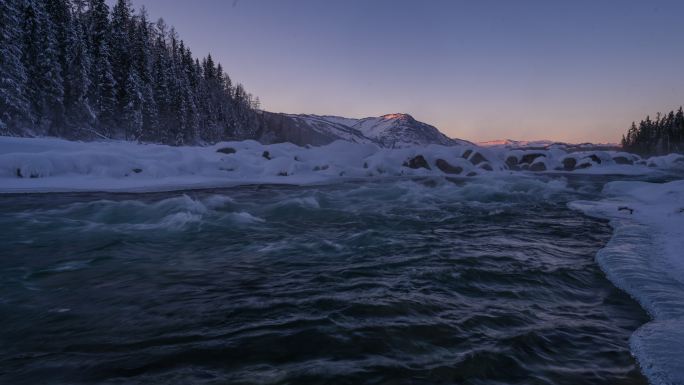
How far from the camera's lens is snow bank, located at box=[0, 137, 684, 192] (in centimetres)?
1310

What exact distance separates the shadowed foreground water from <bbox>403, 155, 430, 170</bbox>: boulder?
761 inches

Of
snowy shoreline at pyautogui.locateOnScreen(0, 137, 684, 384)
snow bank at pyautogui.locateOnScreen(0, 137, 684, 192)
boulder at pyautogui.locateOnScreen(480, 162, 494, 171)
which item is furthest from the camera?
boulder at pyautogui.locateOnScreen(480, 162, 494, 171)

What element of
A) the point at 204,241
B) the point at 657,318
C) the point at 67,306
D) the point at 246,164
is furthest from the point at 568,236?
the point at 246,164

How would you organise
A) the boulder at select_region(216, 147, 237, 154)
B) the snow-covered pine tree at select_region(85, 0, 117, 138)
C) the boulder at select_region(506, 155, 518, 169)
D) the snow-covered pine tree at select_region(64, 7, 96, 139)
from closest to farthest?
the boulder at select_region(216, 147, 237, 154) < the snow-covered pine tree at select_region(64, 7, 96, 139) < the snow-covered pine tree at select_region(85, 0, 117, 138) < the boulder at select_region(506, 155, 518, 169)

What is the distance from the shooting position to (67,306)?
3555 millimetres

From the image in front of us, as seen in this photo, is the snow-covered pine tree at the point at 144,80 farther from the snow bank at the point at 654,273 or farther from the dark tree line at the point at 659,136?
the dark tree line at the point at 659,136

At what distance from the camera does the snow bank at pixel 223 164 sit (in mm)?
13102

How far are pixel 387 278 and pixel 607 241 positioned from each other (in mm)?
4505

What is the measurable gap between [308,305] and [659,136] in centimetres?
11084

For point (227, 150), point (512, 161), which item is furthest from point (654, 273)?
point (512, 161)

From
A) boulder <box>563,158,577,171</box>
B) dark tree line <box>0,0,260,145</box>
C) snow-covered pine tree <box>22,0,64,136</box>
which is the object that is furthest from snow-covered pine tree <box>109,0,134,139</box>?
boulder <box>563,158,577,171</box>

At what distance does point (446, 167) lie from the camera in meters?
26.8

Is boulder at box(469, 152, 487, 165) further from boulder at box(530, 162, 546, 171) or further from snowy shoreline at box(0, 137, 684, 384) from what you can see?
boulder at box(530, 162, 546, 171)

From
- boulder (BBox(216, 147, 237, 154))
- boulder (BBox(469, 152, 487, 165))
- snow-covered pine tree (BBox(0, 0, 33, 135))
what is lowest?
boulder (BBox(469, 152, 487, 165))
